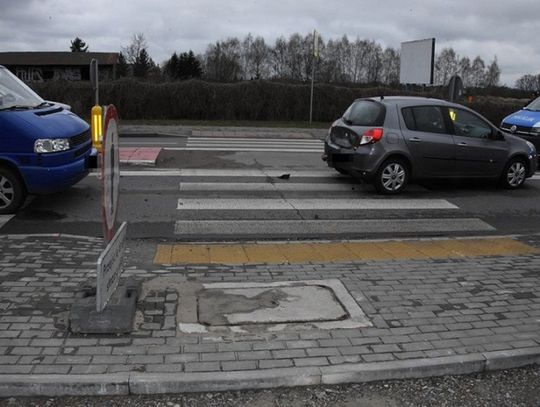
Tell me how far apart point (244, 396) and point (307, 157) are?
11.2 m

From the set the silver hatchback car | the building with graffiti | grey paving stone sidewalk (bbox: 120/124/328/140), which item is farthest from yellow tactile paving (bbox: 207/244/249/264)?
the building with graffiti

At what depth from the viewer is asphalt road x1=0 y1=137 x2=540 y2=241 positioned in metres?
7.55

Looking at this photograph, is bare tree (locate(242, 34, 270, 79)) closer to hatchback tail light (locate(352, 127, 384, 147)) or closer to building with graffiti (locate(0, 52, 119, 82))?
building with graffiti (locate(0, 52, 119, 82))

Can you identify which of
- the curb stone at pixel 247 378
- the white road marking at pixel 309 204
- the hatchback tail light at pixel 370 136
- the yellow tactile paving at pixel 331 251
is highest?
the hatchback tail light at pixel 370 136

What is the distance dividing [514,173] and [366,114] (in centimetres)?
308

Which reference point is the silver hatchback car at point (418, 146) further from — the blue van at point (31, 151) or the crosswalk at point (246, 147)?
the crosswalk at point (246, 147)

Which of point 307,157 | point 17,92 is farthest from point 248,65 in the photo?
point 17,92

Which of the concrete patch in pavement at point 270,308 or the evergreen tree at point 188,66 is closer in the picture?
the concrete patch in pavement at point 270,308

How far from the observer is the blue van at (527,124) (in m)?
14.0

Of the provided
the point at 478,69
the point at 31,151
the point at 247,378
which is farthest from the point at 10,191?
the point at 478,69

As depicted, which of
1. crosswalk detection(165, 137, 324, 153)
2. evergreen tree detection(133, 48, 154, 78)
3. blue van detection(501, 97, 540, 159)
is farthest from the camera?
evergreen tree detection(133, 48, 154, 78)

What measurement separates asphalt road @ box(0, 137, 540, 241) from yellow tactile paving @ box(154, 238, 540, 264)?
579 millimetres

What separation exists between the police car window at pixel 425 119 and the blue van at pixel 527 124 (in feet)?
16.3

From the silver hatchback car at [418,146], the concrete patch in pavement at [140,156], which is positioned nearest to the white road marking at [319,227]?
the silver hatchback car at [418,146]
